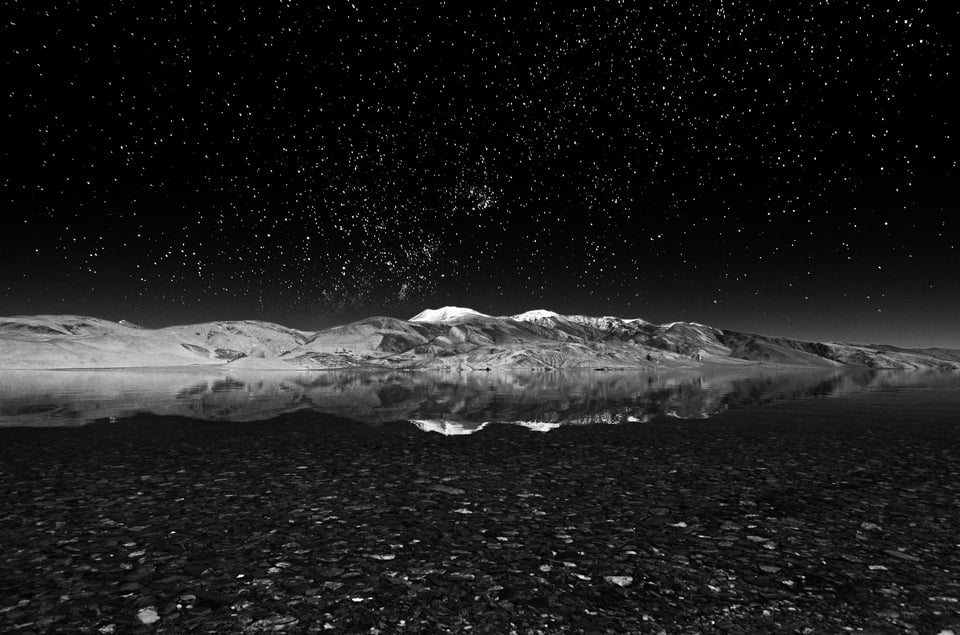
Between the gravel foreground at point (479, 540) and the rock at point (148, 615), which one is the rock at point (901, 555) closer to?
the gravel foreground at point (479, 540)

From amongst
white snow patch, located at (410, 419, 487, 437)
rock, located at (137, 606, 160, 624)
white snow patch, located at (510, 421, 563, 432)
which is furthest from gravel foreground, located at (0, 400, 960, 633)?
white snow patch, located at (510, 421, 563, 432)

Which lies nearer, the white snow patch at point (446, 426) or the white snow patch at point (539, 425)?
the white snow patch at point (446, 426)

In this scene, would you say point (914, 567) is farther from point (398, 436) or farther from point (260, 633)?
point (398, 436)

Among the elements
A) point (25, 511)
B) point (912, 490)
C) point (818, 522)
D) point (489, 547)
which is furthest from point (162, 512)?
point (912, 490)

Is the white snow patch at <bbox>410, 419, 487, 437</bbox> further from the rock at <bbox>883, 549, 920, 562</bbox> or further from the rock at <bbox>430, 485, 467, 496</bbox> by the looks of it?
the rock at <bbox>883, 549, 920, 562</bbox>

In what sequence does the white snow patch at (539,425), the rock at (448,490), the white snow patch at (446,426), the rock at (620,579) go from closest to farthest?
1. the rock at (620,579)
2. the rock at (448,490)
3. the white snow patch at (446,426)
4. the white snow patch at (539,425)

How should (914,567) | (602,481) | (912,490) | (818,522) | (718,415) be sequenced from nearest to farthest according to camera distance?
(914,567)
(818,522)
(912,490)
(602,481)
(718,415)

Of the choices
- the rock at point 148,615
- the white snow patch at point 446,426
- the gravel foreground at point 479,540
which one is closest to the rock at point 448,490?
the gravel foreground at point 479,540

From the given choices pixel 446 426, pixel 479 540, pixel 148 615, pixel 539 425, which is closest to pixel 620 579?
pixel 479 540
